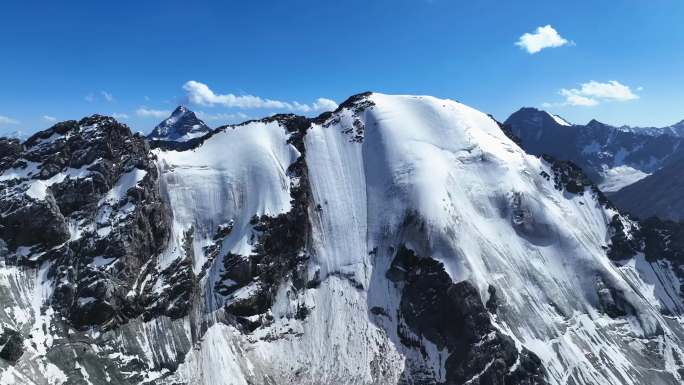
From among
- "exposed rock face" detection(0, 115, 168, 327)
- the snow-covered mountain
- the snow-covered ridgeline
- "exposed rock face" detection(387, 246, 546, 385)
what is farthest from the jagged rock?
"exposed rock face" detection(387, 246, 546, 385)

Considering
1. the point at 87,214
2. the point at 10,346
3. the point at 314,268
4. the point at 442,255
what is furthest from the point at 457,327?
the point at 87,214

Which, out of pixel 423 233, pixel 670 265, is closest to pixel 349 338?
pixel 423 233

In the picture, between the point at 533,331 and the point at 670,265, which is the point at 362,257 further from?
the point at 670,265

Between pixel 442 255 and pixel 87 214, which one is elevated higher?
pixel 87 214

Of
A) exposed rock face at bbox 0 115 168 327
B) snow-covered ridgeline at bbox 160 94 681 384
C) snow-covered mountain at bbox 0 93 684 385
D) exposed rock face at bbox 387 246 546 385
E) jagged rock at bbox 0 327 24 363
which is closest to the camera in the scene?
jagged rock at bbox 0 327 24 363

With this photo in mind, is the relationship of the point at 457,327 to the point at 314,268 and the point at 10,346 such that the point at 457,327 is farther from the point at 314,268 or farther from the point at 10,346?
the point at 10,346

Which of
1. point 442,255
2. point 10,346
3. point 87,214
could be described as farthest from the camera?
point 442,255

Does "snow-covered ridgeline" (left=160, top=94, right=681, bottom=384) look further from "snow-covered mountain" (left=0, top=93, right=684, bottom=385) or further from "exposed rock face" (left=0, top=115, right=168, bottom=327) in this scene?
"exposed rock face" (left=0, top=115, right=168, bottom=327)

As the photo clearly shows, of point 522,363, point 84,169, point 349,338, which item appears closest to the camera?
point 522,363

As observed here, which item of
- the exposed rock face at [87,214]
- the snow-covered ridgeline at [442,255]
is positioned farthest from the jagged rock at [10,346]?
the snow-covered ridgeline at [442,255]
